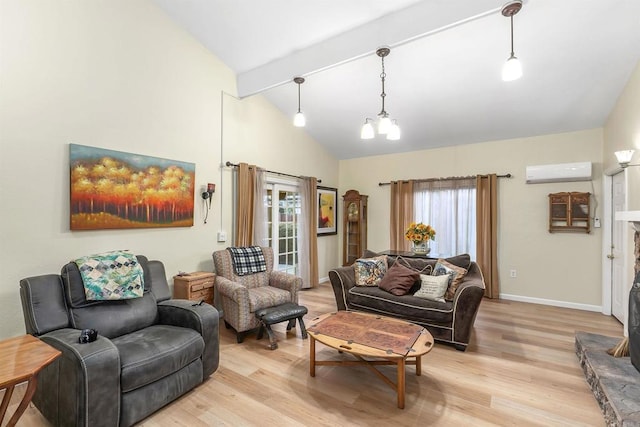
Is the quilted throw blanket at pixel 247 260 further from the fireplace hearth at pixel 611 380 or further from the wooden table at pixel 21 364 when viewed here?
the fireplace hearth at pixel 611 380

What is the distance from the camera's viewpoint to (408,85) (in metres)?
3.80

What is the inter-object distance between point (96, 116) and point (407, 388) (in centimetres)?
365

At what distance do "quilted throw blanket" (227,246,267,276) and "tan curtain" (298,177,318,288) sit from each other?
4.63ft

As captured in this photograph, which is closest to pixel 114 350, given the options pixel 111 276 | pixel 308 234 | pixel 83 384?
pixel 83 384

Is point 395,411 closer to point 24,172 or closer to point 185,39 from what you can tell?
point 24,172

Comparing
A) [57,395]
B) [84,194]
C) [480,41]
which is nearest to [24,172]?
[84,194]

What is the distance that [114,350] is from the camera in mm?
1793

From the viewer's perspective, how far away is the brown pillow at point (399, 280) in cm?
351

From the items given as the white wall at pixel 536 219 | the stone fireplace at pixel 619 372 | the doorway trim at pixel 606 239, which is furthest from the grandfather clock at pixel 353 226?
the stone fireplace at pixel 619 372

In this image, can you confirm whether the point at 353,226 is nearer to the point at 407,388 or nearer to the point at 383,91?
the point at 383,91

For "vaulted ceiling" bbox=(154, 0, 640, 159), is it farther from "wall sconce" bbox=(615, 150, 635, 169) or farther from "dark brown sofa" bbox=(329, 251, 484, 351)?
"dark brown sofa" bbox=(329, 251, 484, 351)

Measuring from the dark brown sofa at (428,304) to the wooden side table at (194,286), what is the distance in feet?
4.87

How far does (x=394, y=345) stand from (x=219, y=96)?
3.56 meters

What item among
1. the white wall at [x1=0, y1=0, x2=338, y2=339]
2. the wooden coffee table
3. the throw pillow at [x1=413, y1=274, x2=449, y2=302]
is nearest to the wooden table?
the white wall at [x1=0, y1=0, x2=338, y2=339]
